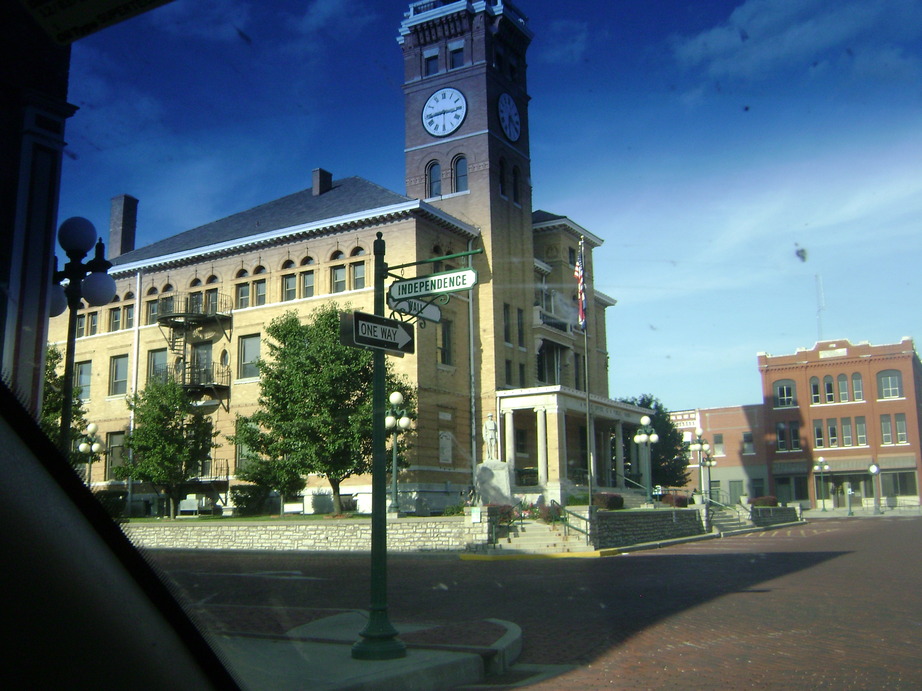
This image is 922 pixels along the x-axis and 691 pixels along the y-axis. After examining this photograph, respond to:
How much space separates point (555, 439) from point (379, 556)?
32581 millimetres

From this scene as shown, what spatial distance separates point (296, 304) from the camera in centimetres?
3769

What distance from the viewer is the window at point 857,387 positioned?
72425mm

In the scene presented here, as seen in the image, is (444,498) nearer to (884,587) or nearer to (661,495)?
(661,495)

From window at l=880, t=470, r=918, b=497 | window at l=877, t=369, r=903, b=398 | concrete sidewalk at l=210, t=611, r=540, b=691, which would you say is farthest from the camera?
window at l=877, t=369, r=903, b=398

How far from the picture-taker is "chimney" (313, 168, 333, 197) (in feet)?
139

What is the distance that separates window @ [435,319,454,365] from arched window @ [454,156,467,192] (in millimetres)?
8848

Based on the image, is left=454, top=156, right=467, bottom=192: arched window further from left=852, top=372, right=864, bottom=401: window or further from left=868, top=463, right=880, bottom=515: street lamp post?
left=852, top=372, right=864, bottom=401: window

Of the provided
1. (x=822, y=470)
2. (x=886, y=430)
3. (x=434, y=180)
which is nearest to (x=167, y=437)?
(x=434, y=180)

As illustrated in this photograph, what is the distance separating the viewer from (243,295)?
110 ft

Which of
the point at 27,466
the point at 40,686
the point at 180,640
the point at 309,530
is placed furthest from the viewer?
the point at 309,530

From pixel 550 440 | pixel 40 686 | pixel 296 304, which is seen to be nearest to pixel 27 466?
pixel 40 686

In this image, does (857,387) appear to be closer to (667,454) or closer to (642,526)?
(667,454)

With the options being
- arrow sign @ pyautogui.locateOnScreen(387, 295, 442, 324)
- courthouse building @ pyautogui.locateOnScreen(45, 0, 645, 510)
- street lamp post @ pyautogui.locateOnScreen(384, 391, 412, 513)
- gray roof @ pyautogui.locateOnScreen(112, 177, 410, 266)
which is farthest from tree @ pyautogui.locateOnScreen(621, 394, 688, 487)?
arrow sign @ pyautogui.locateOnScreen(387, 295, 442, 324)

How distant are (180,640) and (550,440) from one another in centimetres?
3883
